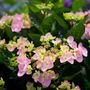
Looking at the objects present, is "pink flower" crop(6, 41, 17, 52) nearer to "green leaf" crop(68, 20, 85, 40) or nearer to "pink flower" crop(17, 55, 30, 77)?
"pink flower" crop(17, 55, 30, 77)

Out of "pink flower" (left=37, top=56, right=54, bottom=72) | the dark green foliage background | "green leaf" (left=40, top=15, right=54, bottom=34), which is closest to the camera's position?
"pink flower" (left=37, top=56, right=54, bottom=72)

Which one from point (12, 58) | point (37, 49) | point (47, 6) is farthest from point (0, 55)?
point (47, 6)

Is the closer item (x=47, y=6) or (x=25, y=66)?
(x=25, y=66)

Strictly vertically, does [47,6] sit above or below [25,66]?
above

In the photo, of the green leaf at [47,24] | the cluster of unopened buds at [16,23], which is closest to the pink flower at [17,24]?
the cluster of unopened buds at [16,23]

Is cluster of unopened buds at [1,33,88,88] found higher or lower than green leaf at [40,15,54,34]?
lower

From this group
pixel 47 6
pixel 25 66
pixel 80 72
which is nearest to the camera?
pixel 25 66

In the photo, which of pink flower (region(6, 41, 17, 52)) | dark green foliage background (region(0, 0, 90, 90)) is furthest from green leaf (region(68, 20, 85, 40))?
pink flower (region(6, 41, 17, 52))

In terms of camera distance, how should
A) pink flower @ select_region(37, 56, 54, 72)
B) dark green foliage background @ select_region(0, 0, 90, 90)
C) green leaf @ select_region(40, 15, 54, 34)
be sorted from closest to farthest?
1. pink flower @ select_region(37, 56, 54, 72)
2. dark green foliage background @ select_region(0, 0, 90, 90)
3. green leaf @ select_region(40, 15, 54, 34)

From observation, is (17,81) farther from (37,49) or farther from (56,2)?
(56,2)
